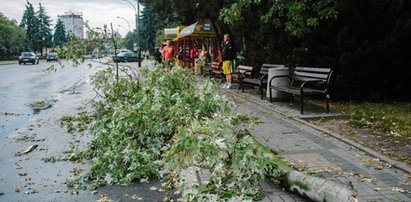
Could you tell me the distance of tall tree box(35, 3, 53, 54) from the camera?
104 metres

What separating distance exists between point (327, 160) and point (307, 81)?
4.12m

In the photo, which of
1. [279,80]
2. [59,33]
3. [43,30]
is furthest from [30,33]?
[279,80]

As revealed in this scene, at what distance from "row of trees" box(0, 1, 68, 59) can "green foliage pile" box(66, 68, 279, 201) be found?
256 feet

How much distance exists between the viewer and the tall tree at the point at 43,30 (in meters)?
104

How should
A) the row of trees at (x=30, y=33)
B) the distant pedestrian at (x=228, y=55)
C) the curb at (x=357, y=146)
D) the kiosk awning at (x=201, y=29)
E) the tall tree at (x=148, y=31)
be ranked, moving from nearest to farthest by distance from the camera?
the curb at (x=357, y=146)
the distant pedestrian at (x=228, y=55)
the kiosk awning at (x=201, y=29)
the row of trees at (x=30, y=33)
the tall tree at (x=148, y=31)

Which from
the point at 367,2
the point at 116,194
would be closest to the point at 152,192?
the point at 116,194

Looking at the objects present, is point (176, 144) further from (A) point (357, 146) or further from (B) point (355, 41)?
(B) point (355, 41)

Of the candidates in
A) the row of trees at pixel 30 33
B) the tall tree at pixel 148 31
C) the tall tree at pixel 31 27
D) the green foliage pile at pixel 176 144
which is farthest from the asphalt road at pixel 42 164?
the tall tree at pixel 31 27

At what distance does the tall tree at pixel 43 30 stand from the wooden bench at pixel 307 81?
103 metres

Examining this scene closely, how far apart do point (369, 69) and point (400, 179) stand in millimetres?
6753

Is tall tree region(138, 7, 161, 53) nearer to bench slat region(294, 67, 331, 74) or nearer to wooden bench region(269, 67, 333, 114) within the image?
wooden bench region(269, 67, 333, 114)

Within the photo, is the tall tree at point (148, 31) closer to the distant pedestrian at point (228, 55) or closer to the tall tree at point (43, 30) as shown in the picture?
the tall tree at point (43, 30)

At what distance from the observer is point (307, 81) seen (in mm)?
9516

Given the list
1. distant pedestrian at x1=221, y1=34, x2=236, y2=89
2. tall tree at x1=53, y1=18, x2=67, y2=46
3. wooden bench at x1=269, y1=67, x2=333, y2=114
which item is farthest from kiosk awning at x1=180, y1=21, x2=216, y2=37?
tall tree at x1=53, y1=18, x2=67, y2=46
